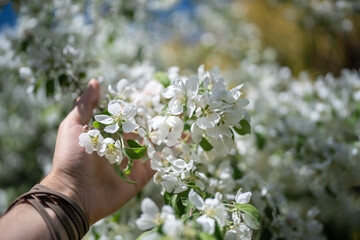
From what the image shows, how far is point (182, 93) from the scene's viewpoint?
41.9 inches

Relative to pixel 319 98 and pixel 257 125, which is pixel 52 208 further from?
pixel 319 98

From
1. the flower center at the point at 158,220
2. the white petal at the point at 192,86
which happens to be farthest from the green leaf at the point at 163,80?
the flower center at the point at 158,220

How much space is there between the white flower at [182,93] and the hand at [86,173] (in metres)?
0.40

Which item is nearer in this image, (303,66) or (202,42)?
(202,42)

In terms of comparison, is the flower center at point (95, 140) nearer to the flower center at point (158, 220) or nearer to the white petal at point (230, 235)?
the flower center at point (158, 220)

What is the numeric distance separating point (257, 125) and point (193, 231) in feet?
4.57

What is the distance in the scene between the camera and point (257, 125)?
2.02m

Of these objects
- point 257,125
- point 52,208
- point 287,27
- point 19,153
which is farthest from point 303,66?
point 52,208

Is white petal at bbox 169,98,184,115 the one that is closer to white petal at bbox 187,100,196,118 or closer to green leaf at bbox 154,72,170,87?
white petal at bbox 187,100,196,118

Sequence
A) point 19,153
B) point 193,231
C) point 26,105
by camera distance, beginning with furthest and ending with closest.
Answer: point 19,153 < point 26,105 < point 193,231

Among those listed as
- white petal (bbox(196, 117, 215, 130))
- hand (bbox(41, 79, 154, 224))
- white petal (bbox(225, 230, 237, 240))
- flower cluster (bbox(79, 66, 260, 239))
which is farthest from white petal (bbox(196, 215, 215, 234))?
hand (bbox(41, 79, 154, 224))

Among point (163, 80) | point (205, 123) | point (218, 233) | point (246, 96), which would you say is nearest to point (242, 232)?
point (218, 233)

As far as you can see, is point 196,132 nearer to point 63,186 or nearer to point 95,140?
point 95,140

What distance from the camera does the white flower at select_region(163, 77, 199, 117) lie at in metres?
1.04
